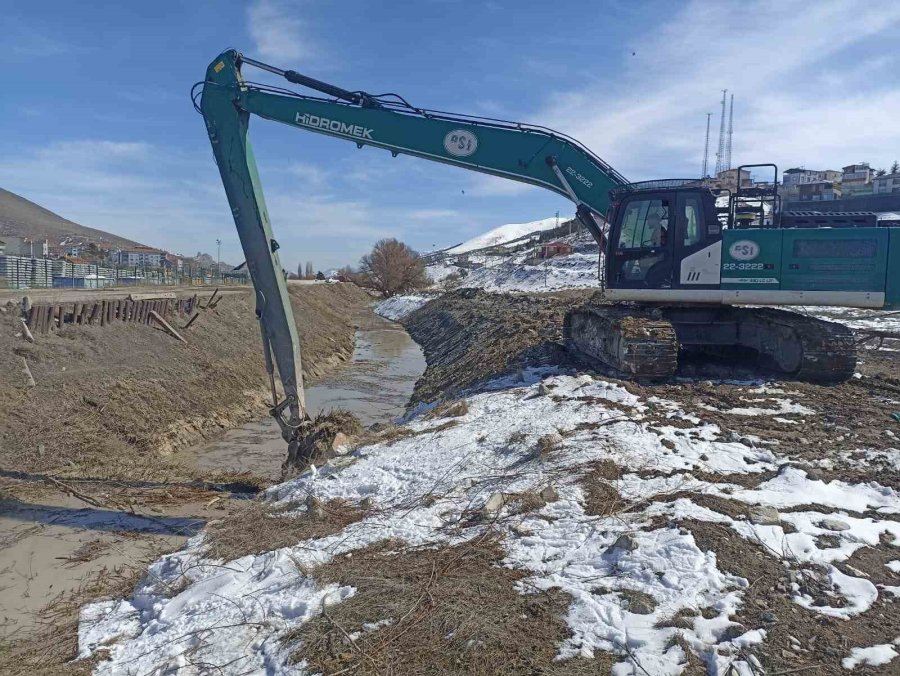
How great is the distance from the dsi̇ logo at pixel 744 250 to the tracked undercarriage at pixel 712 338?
1136 mm

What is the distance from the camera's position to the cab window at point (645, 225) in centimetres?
978

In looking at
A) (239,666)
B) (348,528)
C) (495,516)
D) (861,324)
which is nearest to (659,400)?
(495,516)

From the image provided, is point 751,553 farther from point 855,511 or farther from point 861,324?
point 861,324

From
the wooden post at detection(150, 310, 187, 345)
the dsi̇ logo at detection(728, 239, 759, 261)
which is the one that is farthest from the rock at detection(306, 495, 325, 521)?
the wooden post at detection(150, 310, 187, 345)

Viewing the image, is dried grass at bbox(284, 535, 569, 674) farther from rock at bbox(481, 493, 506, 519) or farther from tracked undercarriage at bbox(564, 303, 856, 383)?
tracked undercarriage at bbox(564, 303, 856, 383)

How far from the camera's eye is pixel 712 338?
10695 mm

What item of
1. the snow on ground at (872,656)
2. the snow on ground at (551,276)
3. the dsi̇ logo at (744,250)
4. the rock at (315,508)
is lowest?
the rock at (315,508)

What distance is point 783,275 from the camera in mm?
9500

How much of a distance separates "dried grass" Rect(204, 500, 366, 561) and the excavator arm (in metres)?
2.82

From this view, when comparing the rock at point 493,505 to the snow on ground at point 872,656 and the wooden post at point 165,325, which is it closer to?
the snow on ground at point 872,656

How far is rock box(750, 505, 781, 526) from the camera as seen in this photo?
500 centimetres

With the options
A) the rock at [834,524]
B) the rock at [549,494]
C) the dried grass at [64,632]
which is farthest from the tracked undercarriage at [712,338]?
the dried grass at [64,632]

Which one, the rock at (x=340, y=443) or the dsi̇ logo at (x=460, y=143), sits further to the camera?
the dsi̇ logo at (x=460, y=143)

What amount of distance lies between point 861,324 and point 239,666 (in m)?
19.2
